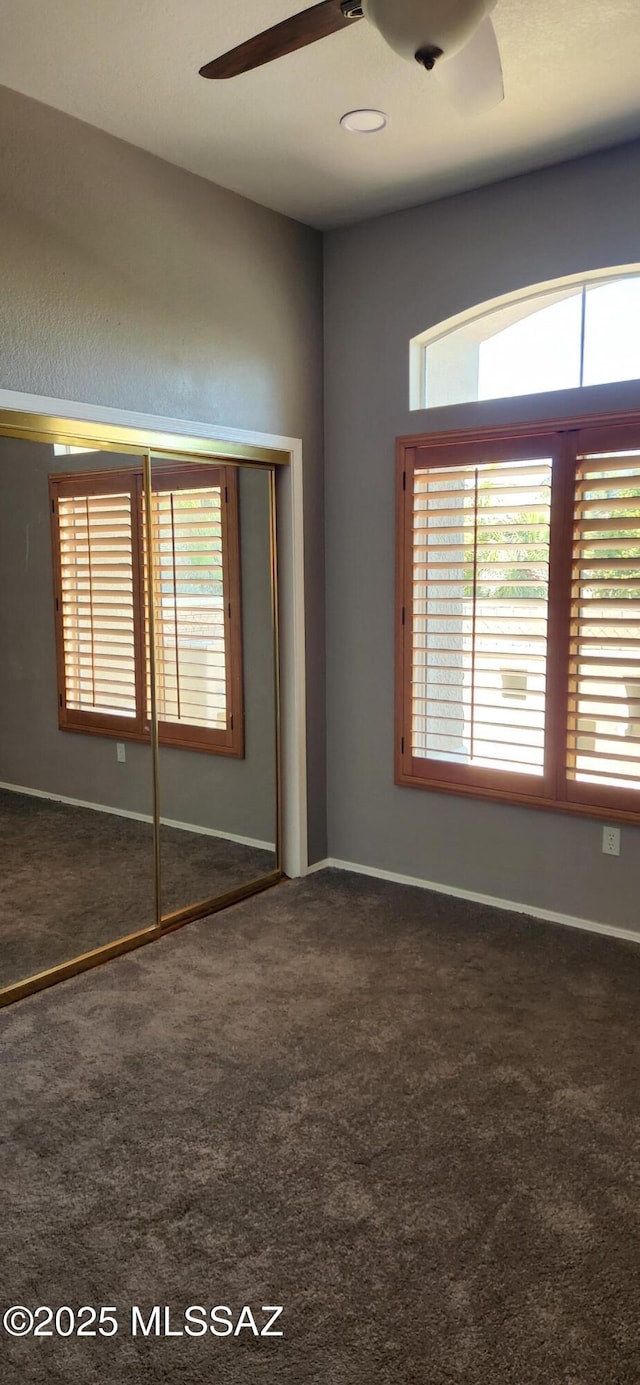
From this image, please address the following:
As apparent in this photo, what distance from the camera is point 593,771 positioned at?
343 cm

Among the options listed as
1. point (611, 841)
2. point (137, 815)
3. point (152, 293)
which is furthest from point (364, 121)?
point (611, 841)

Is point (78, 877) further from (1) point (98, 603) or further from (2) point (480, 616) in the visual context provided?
(2) point (480, 616)

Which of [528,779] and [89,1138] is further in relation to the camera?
[528,779]

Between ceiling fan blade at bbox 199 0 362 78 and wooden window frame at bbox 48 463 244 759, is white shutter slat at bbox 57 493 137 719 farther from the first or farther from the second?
ceiling fan blade at bbox 199 0 362 78

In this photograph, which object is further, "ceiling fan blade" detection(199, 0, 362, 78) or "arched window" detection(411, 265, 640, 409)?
"arched window" detection(411, 265, 640, 409)

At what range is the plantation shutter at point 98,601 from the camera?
3.17 metres

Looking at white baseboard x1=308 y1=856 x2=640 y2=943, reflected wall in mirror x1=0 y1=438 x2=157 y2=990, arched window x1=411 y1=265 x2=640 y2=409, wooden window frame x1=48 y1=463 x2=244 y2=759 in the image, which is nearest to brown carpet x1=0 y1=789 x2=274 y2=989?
reflected wall in mirror x1=0 y1=438 x2=157 y2=990

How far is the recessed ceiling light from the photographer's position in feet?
9.48

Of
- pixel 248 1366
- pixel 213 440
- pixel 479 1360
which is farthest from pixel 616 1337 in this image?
pixel 213 440

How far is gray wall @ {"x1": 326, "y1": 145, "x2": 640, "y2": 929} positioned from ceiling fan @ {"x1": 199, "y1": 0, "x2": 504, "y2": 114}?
150 cm

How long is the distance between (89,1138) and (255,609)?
2195 millimetres

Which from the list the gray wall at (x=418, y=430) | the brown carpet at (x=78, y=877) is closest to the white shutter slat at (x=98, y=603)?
the brown carpet at (x=78, y=877)

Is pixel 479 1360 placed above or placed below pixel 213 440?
below

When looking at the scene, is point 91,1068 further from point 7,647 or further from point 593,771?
point 593,771
